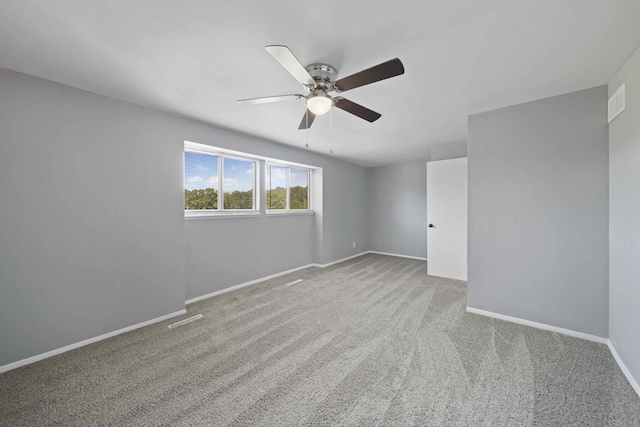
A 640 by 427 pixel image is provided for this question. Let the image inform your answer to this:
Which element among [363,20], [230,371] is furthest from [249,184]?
[363,20]

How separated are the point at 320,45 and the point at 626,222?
106 inches

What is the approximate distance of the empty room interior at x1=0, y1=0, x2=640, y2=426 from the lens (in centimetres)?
148

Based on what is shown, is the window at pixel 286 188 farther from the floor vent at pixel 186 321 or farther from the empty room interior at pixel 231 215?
the floor vent at pixel 186 321

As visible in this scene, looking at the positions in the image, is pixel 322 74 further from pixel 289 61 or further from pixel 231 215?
pixel 231 215

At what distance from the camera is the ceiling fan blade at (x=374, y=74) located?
1403mm

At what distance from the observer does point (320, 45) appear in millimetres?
1624

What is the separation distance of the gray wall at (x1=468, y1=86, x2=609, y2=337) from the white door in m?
1.35

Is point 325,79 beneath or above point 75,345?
above

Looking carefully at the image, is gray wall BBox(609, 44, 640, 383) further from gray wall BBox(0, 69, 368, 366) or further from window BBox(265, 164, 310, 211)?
window BBox(265, 164, 310, 211)

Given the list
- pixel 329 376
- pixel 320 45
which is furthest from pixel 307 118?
pixel 329 376

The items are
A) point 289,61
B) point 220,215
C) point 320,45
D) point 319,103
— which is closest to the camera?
point 289,61

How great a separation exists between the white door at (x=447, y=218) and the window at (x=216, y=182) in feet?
10.8

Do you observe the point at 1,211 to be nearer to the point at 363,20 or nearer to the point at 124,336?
the point at 124,336

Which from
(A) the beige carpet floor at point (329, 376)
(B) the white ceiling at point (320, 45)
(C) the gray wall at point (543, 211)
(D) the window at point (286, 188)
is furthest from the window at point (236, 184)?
(C) the gray wall at point (543, 211)
